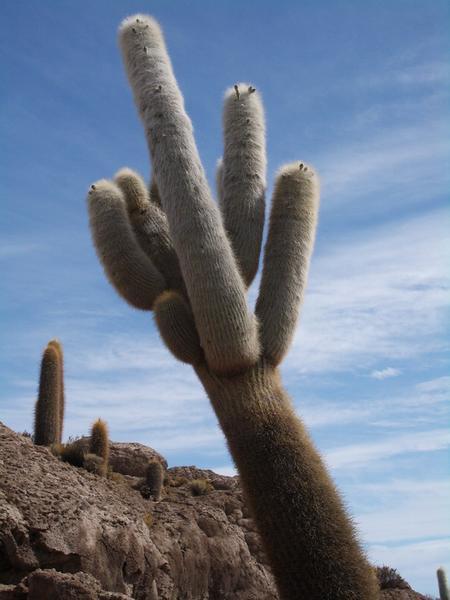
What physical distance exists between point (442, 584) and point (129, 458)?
771 cm

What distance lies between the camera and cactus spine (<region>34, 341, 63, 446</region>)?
51.2ft

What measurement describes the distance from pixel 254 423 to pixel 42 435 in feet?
26.6

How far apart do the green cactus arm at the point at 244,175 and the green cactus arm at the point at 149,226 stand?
3.17 ft

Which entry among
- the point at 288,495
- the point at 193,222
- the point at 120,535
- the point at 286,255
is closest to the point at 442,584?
the point at 120,535

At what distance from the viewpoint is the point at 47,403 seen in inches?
616

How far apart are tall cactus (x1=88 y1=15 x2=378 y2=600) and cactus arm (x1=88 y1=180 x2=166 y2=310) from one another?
0.02 m

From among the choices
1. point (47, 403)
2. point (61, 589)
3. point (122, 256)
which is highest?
point (122, 256)

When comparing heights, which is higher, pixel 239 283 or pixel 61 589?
pixel 239 283

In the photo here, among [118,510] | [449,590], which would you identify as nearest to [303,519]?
[118,510]

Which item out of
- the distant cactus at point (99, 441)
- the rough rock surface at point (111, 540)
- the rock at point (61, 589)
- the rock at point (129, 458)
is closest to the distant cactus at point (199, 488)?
the rough rock surface at point (111, 540)

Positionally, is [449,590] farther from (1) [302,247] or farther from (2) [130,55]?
(2) [130,55]

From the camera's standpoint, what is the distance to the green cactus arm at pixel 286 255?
9508 mm

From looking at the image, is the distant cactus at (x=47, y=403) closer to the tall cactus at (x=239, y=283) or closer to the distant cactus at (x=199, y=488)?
the distant cactus at (x=199, y=488)

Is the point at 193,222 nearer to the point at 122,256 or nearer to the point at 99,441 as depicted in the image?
the point at 122,256
